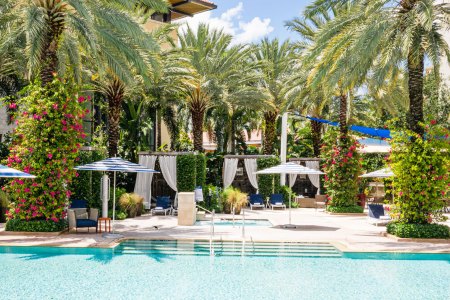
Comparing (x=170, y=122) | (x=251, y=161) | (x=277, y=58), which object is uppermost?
(x=277, y=58)

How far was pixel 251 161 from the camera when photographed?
26484mm

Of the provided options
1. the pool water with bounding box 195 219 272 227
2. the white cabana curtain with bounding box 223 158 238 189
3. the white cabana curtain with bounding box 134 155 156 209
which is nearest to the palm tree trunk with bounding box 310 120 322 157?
A: the white cabana curtain with bounding box 223 158 238 189

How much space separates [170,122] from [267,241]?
56.8 ft

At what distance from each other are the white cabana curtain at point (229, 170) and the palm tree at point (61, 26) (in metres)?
11.8

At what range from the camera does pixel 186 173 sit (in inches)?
899

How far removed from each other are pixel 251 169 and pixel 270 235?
11025 mm

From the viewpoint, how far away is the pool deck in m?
13.1

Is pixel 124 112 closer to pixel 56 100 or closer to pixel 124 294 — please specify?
pixel 56 100

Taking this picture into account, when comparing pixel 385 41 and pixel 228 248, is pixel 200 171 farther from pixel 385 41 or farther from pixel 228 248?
pixel 385 41

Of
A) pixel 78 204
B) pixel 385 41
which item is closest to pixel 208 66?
pixel 78 204

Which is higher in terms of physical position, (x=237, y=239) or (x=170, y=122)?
(x=170, y=122)

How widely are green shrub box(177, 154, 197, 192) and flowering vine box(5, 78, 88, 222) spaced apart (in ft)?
27.5

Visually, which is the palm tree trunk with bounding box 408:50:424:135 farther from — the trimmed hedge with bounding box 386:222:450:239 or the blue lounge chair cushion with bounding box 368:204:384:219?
the blue lounge chair cushion with bounding box 368:204:384:219

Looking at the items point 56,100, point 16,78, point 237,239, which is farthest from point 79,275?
point 16,78
